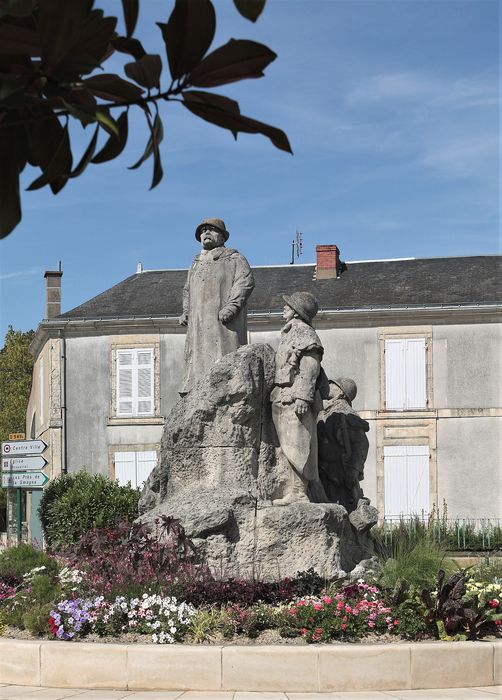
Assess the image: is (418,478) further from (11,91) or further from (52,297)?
(11,91)

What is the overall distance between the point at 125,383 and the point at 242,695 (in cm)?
2150

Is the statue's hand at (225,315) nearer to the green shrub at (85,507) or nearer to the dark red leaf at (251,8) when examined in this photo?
the green shrub at (85,507)

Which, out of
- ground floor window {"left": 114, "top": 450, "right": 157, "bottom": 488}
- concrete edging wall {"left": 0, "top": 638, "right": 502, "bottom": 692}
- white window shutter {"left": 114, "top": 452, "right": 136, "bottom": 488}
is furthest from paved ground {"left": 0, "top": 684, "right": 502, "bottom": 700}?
white window shutter {"left": 114, "top": 452, "right": 136, "bottom": 488}

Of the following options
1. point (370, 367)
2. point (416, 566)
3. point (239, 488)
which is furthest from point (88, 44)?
point (370, 367)

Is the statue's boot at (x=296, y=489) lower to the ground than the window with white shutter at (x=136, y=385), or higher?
lower

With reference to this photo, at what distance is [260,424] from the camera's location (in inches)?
400

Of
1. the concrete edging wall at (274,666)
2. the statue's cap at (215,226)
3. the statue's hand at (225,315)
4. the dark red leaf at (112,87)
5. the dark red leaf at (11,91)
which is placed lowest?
the concrete edging wall at (274,666)

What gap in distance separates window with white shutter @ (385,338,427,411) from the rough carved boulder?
1650 cm

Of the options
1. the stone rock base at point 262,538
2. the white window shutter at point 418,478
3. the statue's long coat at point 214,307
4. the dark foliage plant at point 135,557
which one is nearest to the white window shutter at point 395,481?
the white window shutter at point 418,478

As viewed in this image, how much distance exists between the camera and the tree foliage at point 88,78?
63.3 inches

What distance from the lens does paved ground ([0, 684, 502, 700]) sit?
7195 millimetres

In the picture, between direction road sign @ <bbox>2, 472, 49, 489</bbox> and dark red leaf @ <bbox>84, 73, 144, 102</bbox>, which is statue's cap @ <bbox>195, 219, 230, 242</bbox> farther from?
dark red leaf @ <bbox>84, 73, 144, 102</bbox>

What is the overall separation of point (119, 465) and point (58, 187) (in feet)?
87.7

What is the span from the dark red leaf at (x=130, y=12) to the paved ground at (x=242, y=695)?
6.17 meters
